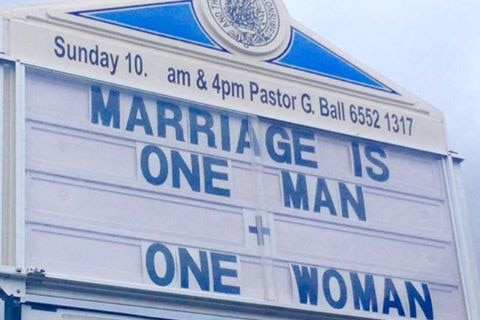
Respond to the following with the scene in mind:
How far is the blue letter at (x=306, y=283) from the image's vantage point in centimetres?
925

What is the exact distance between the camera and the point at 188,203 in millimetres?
8953

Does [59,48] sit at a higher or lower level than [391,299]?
higher

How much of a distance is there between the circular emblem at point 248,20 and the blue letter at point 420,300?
2.27m

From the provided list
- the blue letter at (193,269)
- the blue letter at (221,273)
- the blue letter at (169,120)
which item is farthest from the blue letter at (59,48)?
the blue letter at (221,273)

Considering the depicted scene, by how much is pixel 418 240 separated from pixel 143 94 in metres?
2.72

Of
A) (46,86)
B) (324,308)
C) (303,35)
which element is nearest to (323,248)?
(324,308)

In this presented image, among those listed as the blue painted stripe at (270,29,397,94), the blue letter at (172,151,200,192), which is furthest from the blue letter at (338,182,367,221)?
the blue letter at (172,151,200,192)

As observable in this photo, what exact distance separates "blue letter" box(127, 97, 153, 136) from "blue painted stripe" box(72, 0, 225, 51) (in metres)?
0.60

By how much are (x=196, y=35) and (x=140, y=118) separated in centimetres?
95

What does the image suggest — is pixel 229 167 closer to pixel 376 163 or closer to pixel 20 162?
pixel 376 163

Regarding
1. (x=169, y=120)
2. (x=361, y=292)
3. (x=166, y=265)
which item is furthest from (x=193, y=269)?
(x=361, y=292)

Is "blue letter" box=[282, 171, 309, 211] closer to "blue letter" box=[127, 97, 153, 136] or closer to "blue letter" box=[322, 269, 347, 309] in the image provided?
"blue letter" box=[322, 269, 347, 309]

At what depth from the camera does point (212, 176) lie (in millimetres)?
9172

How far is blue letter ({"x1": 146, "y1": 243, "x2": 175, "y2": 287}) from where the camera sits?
8.48 m
